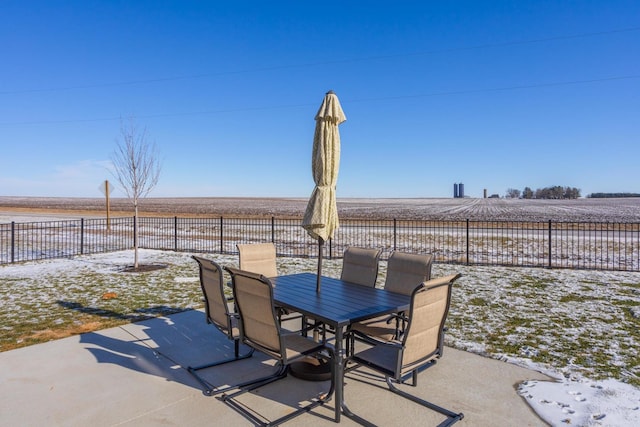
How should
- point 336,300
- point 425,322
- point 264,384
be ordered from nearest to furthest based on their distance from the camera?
1. point 425,322
2. point 264,384
3. point 336,300

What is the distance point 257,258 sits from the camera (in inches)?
201

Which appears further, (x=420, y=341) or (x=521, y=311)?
(x=521, y=311)

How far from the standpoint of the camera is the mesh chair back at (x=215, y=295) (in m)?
3.52

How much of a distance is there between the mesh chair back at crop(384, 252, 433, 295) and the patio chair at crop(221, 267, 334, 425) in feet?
4.64

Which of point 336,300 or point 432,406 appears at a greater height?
point 336,300

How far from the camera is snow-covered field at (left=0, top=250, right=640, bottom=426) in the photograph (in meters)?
3.29

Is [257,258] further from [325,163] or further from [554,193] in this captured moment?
Answer: [554,193]

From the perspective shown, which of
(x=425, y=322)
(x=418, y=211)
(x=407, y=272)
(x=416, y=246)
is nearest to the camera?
(x=425, y=322)

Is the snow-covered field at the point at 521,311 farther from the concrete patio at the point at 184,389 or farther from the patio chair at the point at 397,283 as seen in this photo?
the patio chair at the point at 397,283

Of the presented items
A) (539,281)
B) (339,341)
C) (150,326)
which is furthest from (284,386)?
(539,281)

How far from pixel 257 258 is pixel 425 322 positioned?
9.22 feet

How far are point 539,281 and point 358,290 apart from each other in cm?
565

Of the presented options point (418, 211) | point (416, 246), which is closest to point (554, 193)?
point (418, 211)

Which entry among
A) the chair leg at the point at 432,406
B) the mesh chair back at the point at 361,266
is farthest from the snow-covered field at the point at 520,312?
the mesh chair back at the point at 361,266
